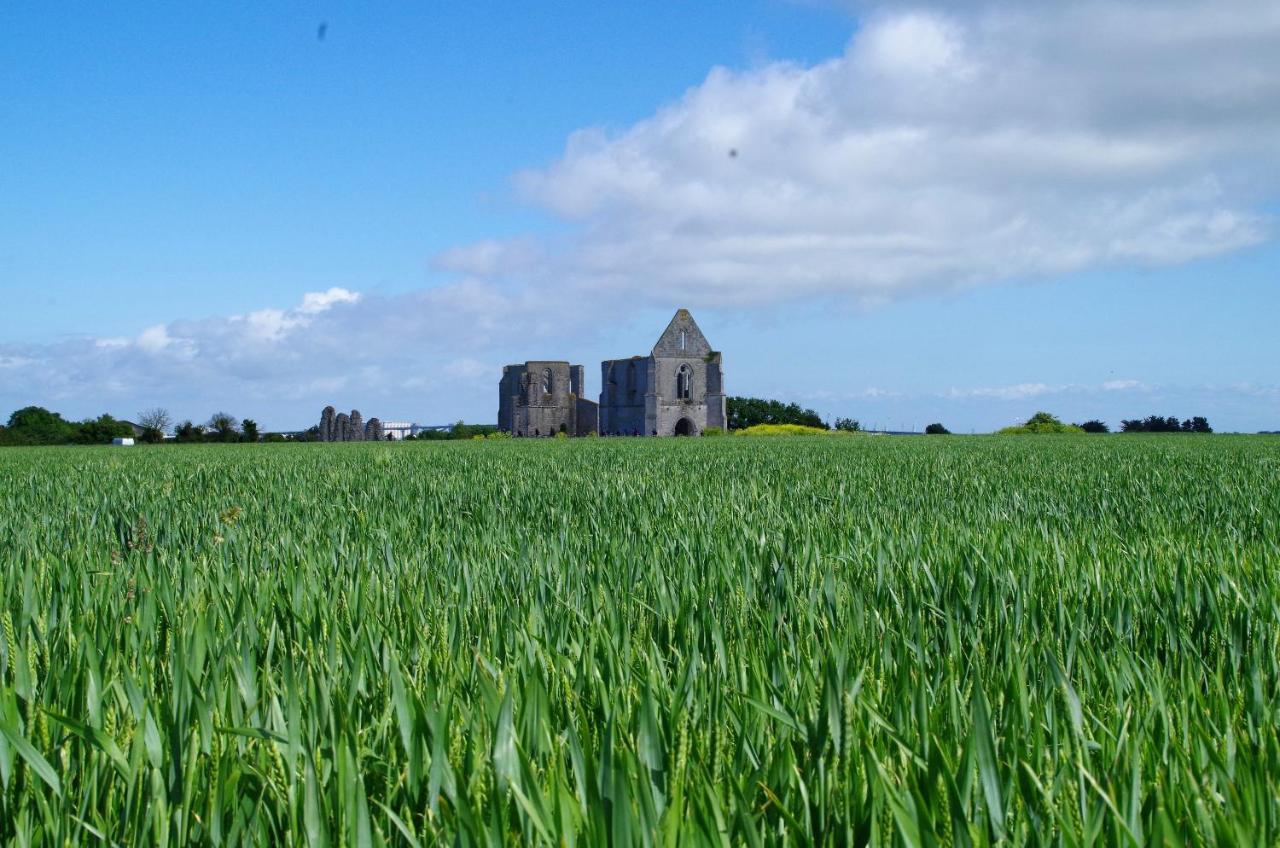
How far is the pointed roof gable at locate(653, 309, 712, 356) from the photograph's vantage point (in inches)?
2447

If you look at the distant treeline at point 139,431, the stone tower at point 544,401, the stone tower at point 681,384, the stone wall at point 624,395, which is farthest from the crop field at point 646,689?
the stone tower at point 544,401

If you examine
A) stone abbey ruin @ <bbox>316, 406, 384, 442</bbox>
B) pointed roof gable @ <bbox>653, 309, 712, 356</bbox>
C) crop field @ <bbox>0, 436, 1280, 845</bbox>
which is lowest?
crop field @ <bbox>0, 436, 1280, 845</bbox>

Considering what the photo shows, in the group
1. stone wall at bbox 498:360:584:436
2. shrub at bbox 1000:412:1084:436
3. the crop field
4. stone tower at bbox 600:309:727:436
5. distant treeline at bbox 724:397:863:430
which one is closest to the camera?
the crop field

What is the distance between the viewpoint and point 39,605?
9.38ft

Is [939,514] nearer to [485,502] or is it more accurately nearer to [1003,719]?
[485,502]

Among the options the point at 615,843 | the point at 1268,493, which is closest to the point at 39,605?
the point at 615,843

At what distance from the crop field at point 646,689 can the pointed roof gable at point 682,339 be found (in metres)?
57.5

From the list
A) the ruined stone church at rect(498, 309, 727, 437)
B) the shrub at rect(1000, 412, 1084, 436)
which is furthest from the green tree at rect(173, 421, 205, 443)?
the shrub at rect(1000, 412, 1084, 436)

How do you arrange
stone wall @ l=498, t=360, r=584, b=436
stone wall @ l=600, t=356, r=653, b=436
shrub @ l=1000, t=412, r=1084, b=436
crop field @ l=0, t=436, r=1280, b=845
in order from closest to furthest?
crop field @ l=0, t=436, r=1280, b=845 → shrub @ l=1000, t=412, r=1084, b=436 → stone wall @ l=600, t=356, r=653, b=436 → stone wall @ l=498, t=360, r=584, b=436

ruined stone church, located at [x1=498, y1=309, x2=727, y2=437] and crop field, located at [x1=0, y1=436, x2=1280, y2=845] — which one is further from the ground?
ruined stone church, located at [x1=498, y1=309, x2=727, y2=437]

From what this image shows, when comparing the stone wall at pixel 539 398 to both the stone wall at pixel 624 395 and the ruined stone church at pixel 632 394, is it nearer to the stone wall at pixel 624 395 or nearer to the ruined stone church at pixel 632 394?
the ruined stone church at pixel 632 394

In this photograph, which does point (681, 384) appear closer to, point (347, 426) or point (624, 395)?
point (624, 395)

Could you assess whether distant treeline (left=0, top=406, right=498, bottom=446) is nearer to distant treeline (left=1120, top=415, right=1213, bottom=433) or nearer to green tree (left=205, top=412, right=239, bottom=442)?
green tree (left=205, top=412, right=239, bottom=442)

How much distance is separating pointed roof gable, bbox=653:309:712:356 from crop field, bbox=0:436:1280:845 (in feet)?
189
